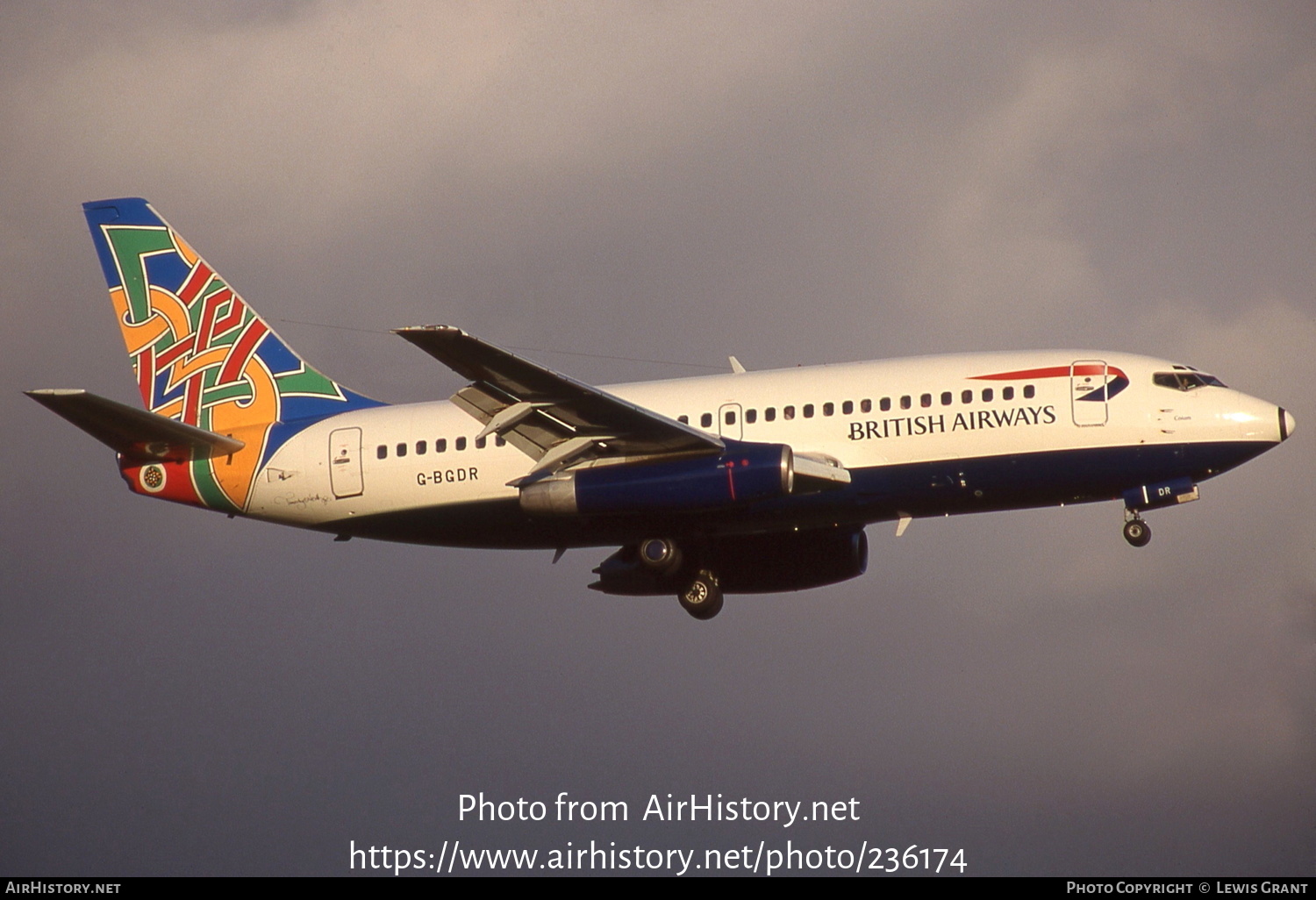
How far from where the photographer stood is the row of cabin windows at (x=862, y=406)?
135ft

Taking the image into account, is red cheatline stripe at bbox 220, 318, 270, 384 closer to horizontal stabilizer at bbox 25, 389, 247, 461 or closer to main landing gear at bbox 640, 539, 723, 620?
horizontal stabilizer at bbox 25, 389, 247, 461

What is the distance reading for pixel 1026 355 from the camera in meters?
42.2

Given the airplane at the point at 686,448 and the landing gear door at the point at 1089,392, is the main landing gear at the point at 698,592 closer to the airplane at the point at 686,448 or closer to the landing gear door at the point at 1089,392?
the airplane at the point at 686,448

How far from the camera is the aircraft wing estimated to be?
38.6m

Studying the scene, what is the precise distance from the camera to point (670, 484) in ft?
136

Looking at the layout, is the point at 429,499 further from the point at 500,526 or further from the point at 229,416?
the point at 229,416

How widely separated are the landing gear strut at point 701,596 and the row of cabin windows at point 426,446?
7017 millimetres

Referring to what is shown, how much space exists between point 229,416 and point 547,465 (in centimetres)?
1050

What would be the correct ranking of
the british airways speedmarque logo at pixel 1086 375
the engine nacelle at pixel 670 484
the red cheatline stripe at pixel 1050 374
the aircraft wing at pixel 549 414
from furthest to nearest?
the red cheatline stripe at pixel 1050 374 < the british airways speedmarque logo at pixel 1086 375 < the engine nacelle at pixel 670 484 < the aircraft wing at pixel 549 414

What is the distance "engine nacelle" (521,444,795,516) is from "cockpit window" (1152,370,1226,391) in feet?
30.0

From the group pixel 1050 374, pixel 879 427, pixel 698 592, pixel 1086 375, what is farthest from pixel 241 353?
pixel 1086 375

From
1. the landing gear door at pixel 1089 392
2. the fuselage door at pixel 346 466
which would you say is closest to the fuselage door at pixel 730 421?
the landing gear door at pixel 1089 392

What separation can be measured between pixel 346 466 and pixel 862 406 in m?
13.5

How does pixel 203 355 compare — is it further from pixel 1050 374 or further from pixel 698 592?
pixel 1050 374
